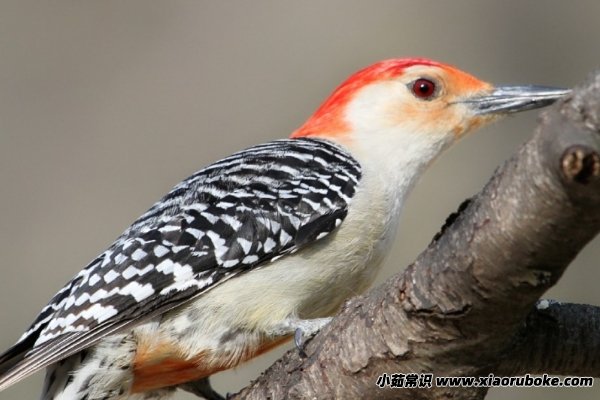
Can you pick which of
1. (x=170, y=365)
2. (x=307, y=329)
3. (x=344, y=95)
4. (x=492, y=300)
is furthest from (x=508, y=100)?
(x=492, y=300)

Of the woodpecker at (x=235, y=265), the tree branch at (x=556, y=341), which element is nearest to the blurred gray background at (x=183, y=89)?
the woodpecker at (x=235, y=265)

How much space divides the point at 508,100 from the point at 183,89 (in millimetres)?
4128

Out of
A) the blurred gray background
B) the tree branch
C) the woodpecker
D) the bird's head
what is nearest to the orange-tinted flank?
the woodpecker

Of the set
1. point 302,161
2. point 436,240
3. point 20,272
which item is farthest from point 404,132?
point 20,272

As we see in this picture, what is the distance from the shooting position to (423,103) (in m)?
5.82

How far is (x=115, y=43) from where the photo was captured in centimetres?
932

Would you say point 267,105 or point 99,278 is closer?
point 99,278

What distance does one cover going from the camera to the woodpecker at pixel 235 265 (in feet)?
15.5

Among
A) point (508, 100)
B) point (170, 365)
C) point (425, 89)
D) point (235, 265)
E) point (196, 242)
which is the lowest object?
point (170, 365)

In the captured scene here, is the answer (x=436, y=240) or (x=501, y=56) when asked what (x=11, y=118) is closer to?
(x=501, y=56)

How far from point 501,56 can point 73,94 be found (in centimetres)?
376

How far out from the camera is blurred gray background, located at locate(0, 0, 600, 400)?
8.52 m

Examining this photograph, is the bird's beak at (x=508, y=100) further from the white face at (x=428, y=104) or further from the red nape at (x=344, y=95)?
the red nape at (x=344, y=95)

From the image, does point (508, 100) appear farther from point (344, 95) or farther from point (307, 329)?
point (307, 329)
